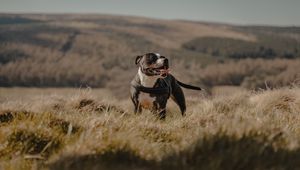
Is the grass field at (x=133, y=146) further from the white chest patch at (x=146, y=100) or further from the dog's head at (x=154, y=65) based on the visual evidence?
the dog's head at (x=154, y=65)

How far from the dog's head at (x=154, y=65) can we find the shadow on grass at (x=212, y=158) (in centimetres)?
618

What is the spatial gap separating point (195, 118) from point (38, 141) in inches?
125

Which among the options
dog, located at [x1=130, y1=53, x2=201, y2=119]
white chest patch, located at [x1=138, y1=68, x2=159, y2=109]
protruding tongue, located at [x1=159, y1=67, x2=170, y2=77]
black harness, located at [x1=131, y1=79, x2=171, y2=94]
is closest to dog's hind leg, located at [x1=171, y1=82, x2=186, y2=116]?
dog, located at [x1=130, y1=53, x2=201, y2=119]

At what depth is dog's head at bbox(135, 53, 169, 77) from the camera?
451 inches

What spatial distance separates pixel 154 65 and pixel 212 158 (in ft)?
22.3

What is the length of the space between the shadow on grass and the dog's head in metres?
6.18

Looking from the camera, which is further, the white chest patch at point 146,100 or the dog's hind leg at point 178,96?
the dog's hind leg at point 178,96

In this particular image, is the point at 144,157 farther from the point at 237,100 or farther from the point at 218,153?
the point at 237,100

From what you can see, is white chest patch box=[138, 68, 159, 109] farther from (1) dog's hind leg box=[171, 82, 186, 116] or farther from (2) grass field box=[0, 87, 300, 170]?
(2) grass field box=[0, 87, 300, 170]

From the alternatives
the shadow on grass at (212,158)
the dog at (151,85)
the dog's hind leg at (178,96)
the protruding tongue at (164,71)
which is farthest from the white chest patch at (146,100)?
the shadow on grass at (212,158)

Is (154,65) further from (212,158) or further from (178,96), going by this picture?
(212,158)

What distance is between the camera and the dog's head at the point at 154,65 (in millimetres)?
11445

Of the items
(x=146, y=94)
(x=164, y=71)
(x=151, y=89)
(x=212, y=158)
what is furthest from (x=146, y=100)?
(x=212, y=158)

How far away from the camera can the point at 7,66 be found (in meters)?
196
